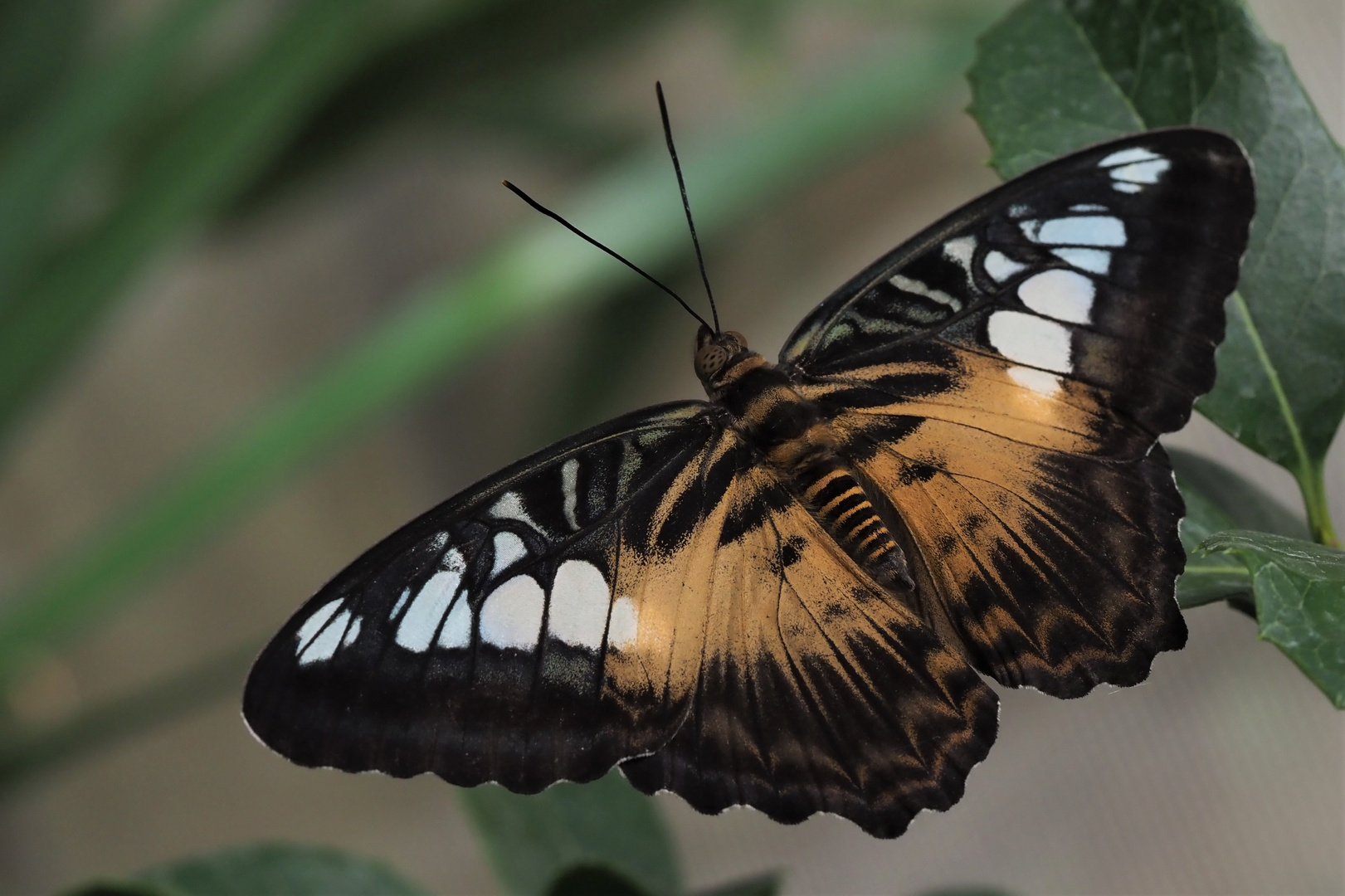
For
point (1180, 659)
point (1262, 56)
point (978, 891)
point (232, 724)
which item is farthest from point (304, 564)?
point (1262, 56)

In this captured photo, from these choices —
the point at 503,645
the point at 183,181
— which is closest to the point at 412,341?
the point at 183,181

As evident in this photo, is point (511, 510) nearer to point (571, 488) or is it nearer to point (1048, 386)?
point (571, 488)

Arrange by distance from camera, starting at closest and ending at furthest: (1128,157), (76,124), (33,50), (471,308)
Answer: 1. (1128,157)
2. (471,308)
3. (76,124)
4. (33,50)

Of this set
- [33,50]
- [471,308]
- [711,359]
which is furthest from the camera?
[33,50]

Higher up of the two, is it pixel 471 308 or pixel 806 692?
pixel 471 308

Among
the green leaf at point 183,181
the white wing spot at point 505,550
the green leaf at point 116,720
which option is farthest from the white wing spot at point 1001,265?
the green leaf at point 116,720
